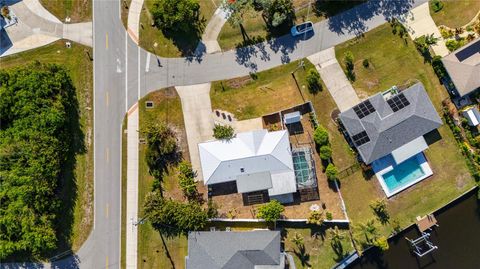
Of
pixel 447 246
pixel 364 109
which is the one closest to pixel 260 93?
pixel 364 109

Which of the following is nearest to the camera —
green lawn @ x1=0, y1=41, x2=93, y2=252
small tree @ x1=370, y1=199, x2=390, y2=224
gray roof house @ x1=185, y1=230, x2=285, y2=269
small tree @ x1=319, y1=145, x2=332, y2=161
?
gray roof house @ x1=185, y1=230, x2=285, y2=269

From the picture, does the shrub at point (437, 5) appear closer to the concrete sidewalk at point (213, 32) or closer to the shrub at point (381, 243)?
the concrete sidewalk at point (213, 32)

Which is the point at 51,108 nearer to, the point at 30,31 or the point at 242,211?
the point at 30,31

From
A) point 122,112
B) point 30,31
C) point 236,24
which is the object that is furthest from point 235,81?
point 30,31

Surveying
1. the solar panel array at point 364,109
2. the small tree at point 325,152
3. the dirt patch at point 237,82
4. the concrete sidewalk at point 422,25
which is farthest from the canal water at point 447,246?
the dirt patch at point 237,82

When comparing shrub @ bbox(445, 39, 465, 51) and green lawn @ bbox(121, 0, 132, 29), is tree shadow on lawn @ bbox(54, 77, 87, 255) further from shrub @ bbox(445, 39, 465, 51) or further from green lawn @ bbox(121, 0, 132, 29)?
shrub @ bbox(445, 39, 465, 51)

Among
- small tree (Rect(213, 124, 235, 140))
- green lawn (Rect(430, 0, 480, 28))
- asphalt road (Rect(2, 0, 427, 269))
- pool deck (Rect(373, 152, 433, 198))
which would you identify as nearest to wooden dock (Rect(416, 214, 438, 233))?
pool deck (Rect(373, 152, 433, 198))

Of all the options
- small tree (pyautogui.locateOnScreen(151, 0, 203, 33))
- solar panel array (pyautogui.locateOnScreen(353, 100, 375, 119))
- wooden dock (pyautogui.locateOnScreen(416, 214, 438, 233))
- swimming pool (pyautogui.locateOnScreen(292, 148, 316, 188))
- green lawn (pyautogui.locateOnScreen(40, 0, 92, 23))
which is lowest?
wooden dock (pyautogui.locateOnScreen(416, 214, 438, 233))
